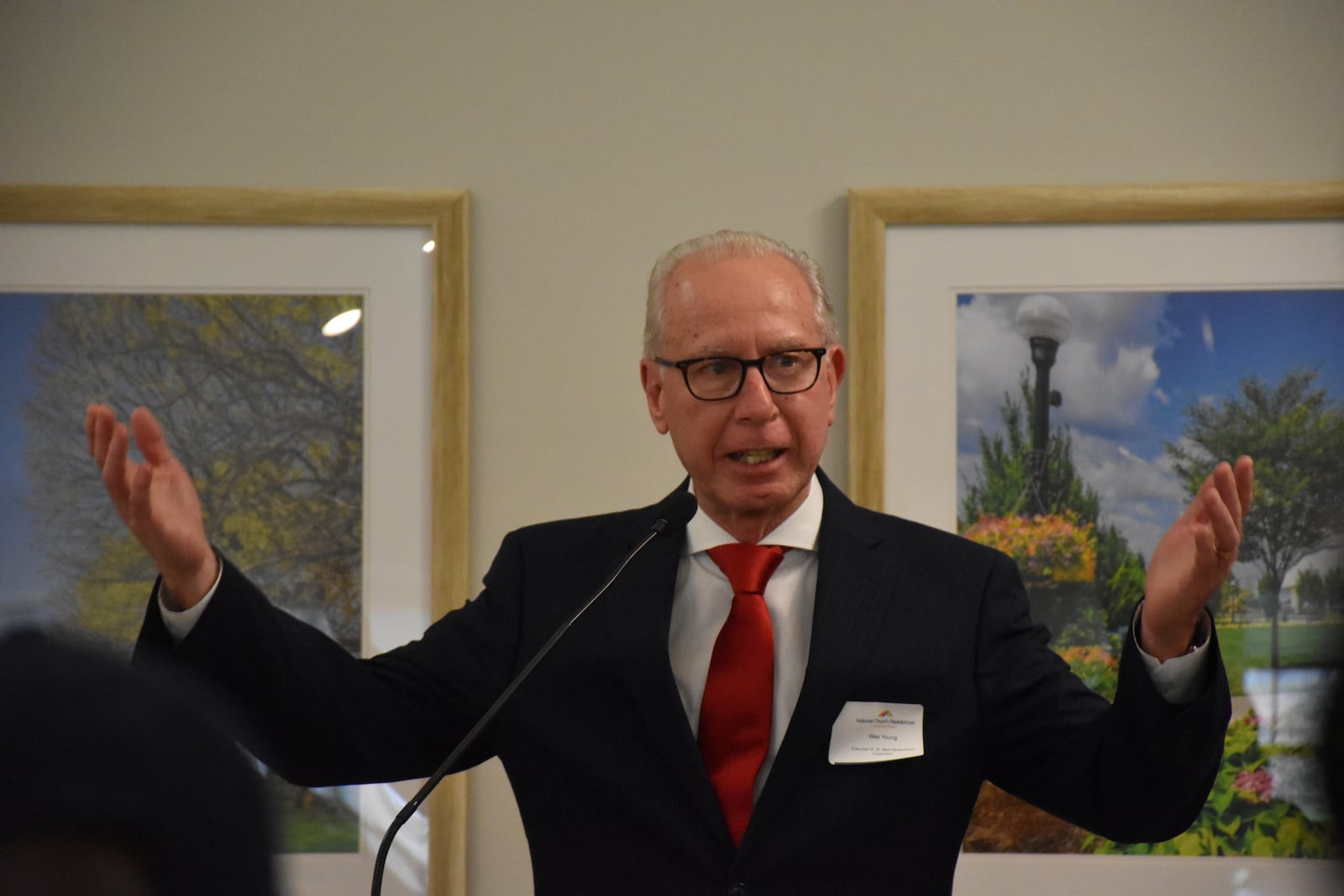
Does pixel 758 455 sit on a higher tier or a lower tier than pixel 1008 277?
lower

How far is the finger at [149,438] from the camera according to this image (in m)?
1.41

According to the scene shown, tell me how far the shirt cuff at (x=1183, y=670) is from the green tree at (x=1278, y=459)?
1083mm

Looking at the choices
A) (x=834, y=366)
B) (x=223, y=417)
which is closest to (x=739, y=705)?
(x=834, y=366)

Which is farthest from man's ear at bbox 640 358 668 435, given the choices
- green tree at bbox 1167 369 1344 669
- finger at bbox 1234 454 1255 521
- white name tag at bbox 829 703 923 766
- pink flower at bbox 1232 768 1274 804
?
pink flower at bbox 1232 768 1274 804

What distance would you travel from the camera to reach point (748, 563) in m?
1.89

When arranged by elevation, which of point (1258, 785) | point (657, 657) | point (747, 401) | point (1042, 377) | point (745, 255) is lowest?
point (1258, 785)

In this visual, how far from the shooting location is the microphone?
1548 mm

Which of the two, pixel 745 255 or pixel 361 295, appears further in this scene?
pixel 361 295

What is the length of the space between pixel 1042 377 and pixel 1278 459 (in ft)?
1.56

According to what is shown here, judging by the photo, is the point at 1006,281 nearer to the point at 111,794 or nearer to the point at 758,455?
the point at 758,455

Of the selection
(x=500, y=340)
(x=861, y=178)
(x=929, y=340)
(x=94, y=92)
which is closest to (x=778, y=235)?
(x=861, y=178)

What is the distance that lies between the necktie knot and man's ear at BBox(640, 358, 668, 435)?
0.24 meters

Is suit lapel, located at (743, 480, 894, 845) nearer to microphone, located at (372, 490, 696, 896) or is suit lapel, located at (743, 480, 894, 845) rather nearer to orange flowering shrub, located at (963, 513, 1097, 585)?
microphone, located at (372, 490, 696, 896)

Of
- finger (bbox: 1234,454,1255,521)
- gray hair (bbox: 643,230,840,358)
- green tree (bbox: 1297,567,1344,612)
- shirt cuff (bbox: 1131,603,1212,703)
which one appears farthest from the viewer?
green tree (bbox: 1297,567,1344,612)
